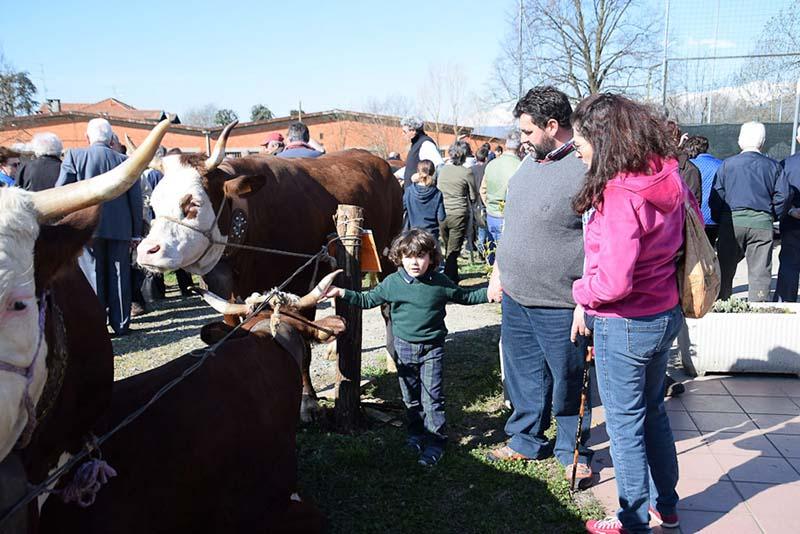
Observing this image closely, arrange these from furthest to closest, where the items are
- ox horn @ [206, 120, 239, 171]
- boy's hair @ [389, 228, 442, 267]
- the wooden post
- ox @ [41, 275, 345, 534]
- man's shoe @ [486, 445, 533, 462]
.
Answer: the wooden post < man's shoe @ [486, 445, 533, 462] < boy's hair @ [389, 228, 442, 267] < ox horn @ [206, 120, 239, 171] < ox @ [41, 275, 345, 534]

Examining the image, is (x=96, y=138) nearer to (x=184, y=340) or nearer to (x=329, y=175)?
(x=184, y=340)

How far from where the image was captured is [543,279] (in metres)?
3.57

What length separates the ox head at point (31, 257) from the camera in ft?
4.99

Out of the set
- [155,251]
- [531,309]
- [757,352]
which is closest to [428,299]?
[531,309]

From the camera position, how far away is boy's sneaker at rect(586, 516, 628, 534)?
3.08 metres

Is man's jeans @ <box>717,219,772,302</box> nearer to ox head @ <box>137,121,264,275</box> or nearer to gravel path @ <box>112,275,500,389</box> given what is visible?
gravel path @ <box>112,275,500,389</box>

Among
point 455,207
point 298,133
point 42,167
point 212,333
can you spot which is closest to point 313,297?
point 212,333

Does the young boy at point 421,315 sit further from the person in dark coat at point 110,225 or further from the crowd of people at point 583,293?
the person in dark coat at point 110,225

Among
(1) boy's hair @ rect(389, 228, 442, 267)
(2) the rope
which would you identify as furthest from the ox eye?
(1) boy's hair @ rect(389, 228, 442, 267)

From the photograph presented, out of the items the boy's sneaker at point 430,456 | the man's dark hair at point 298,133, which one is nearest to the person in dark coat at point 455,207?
the man's dark hair at point 298,133

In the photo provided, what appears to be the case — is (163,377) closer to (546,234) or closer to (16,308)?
(16,308)

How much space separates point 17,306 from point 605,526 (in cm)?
271

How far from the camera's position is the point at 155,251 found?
10.5 ft

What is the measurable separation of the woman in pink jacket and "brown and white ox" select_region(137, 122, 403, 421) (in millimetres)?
1612
